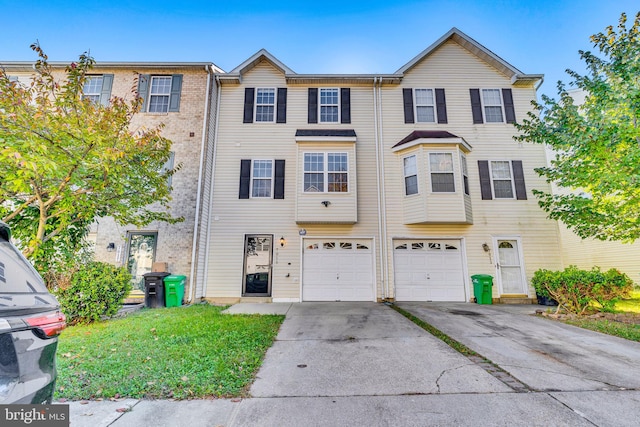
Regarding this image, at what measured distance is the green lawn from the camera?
286cm

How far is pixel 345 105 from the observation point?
11.0 meters

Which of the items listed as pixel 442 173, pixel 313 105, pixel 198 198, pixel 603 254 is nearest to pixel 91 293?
pixel 198 198

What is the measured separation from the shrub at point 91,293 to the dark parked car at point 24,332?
530 cm

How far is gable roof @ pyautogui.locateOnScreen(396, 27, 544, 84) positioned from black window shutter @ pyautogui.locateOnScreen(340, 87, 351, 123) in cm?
224

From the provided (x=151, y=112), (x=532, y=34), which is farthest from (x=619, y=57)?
(x=151, y=112)

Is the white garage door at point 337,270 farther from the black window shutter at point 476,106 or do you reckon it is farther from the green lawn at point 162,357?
the black window shutter at point 476,106

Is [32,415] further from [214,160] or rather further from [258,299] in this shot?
[214,160]

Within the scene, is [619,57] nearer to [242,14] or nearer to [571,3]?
[571,3]

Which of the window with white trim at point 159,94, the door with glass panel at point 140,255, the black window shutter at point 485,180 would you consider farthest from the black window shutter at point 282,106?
the black window shutter at point 485,180

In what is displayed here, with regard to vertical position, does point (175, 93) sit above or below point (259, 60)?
below

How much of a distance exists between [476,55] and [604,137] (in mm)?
6653

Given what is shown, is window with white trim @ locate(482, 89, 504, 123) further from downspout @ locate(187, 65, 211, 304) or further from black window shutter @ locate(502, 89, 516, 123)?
downspout @ locate(187, 65, 211, 304)

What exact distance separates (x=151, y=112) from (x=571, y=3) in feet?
59.5

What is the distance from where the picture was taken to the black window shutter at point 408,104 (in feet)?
35.6
